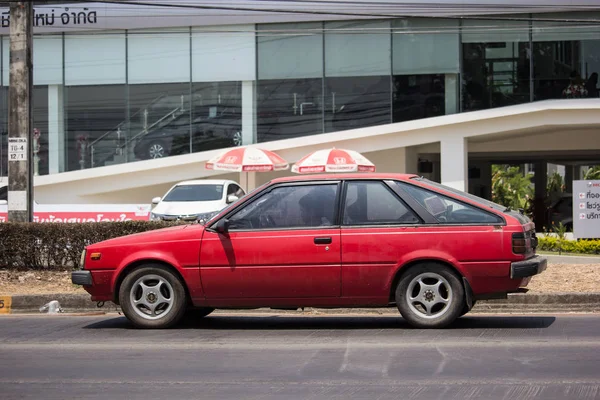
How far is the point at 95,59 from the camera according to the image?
98.3 feet

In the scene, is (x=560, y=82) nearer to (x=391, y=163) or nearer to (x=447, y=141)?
(x=447, y=141)

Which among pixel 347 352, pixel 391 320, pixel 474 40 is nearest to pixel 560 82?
pixel 474 40

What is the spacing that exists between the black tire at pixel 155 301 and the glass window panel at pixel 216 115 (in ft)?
65.1

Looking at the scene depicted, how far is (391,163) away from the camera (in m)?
30.4

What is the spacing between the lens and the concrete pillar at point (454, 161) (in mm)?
28781

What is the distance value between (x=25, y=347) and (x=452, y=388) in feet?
14.2

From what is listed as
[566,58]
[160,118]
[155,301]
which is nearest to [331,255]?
[155,301]

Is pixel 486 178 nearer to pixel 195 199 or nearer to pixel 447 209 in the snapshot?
pixel 195 199

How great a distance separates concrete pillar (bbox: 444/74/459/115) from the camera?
28.1 metres

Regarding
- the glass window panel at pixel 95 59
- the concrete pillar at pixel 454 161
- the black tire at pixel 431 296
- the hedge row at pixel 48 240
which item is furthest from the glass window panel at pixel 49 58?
the black tire at pixel 431 296

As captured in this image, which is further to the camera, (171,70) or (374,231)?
(171,70)

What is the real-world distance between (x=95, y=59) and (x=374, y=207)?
22.4m

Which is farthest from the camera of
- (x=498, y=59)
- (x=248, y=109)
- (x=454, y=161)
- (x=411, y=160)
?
(x=411, y=160)

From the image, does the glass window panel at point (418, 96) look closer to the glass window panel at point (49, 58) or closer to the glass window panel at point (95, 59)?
the glass window panel at point (95, 59)
